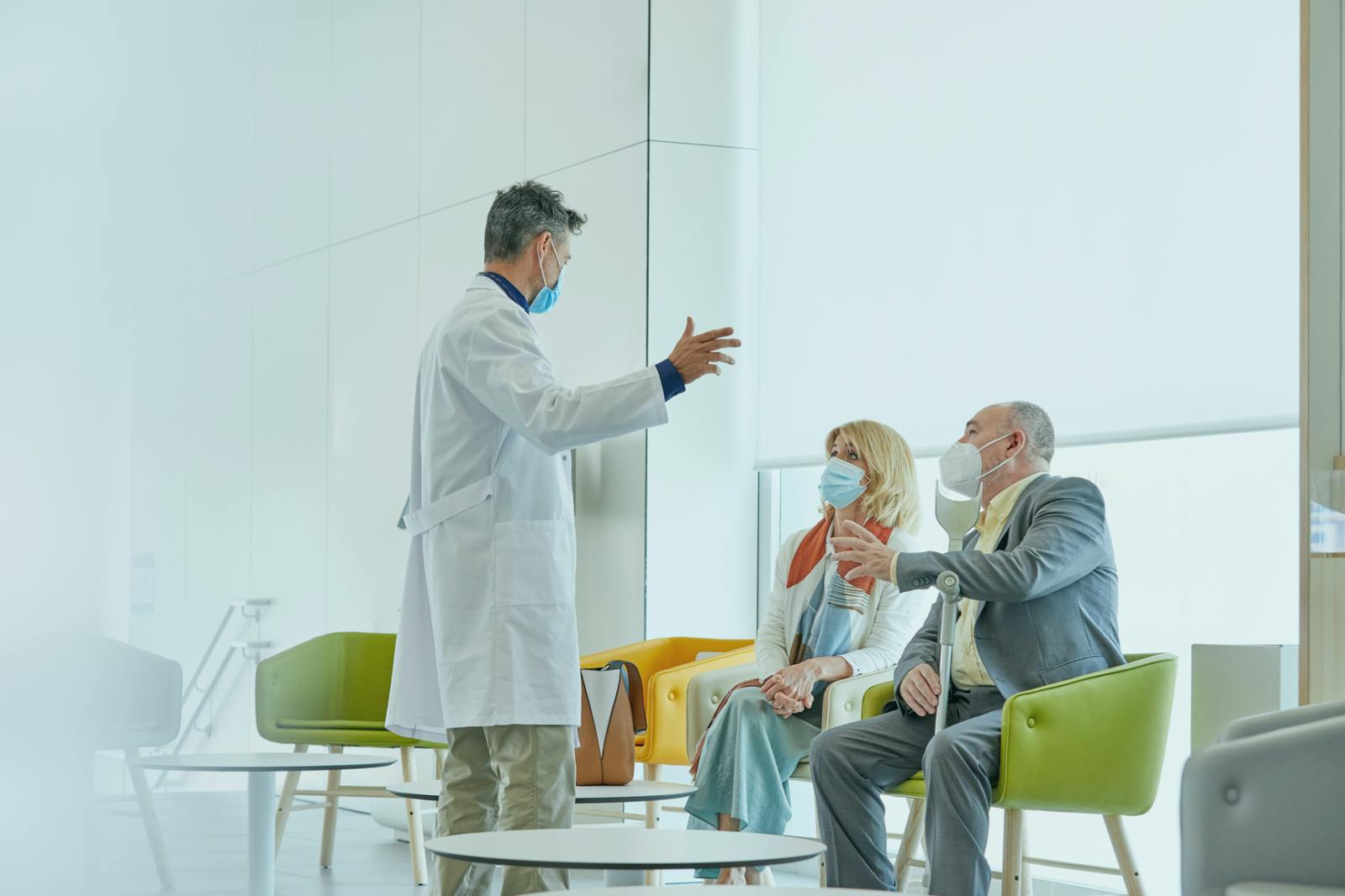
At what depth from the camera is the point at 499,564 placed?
9.41 ft

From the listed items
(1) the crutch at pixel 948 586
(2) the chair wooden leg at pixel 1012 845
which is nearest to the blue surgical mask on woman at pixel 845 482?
(1) the crutch at pixel 948 586

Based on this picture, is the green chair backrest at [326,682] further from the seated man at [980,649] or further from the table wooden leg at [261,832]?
the seated man at [980,649]

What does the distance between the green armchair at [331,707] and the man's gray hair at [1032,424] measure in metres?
1.79

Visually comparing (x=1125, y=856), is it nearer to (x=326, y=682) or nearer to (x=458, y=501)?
(x=458, y=501)

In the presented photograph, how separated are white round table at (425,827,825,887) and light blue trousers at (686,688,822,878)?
1.49 meters

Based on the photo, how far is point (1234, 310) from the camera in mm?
3982

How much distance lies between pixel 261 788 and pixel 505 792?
1.06 m

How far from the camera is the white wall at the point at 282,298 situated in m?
3.42

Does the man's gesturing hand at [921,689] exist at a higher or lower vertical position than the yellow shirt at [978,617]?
lower

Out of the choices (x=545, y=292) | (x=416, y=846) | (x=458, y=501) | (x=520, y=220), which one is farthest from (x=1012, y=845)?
(x=416, y=846)

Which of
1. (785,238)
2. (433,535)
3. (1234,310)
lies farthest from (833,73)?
(433,535)

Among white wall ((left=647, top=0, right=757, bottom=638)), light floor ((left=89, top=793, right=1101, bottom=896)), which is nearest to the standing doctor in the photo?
light floor ((left=89, top=793, right=1101, bottom=896))

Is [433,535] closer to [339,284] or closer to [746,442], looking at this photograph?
[339,284]

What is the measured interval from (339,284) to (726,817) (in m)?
1.78
